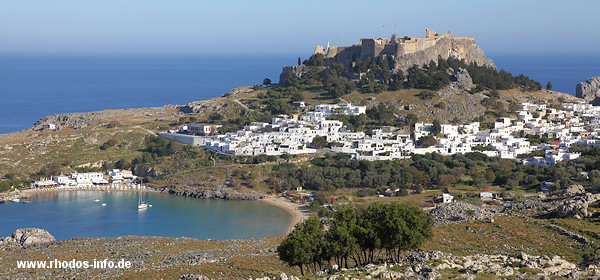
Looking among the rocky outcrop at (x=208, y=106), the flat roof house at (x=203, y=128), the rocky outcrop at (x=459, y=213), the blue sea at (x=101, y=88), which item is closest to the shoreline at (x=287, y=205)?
the rocky outcrop at (x=459, y=213)

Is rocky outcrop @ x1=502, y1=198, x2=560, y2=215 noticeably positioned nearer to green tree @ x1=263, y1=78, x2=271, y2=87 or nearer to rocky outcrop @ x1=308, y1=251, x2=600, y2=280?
rocky outcrop @ x1=308, y1=251, x2=600, y2=280

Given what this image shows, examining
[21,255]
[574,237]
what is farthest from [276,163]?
[574,237]

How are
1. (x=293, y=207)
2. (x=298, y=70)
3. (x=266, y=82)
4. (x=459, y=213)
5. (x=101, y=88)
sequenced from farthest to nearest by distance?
1. (x=101, y=88)
2. (x=266, y=82)
3. (x=298, y=70)
4. (x=293, y=207)
5. (x=459, y=213)

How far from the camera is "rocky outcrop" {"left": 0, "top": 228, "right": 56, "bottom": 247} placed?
30.6 meters

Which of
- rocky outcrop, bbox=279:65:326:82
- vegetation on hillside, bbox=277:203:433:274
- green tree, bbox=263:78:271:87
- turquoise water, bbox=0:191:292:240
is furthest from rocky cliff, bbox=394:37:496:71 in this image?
vegetation on hillside, bbox=277:203:433:274

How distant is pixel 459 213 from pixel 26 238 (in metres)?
19.2

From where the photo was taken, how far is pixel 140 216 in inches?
1599

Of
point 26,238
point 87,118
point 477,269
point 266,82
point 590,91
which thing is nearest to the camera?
point 477,269

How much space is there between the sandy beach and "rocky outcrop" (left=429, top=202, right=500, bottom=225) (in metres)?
9.10

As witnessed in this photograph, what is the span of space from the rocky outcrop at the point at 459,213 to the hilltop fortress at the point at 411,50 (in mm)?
33894

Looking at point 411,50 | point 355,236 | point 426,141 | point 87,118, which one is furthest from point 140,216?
point 411,50

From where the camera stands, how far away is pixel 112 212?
1638 inches

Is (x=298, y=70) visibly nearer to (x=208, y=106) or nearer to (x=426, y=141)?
(x=208, y=106)

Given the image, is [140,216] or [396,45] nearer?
[140,216]
